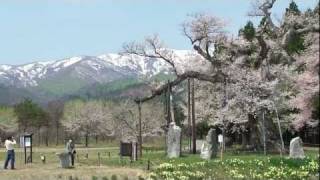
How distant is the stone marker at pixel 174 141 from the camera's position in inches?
1473

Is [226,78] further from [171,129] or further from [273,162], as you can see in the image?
[273,162]

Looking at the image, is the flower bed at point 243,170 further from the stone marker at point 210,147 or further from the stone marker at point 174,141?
the stone marker at point 174,141

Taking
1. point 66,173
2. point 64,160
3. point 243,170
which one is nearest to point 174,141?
point 64,160

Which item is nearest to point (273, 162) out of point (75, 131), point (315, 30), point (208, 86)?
point (315, 30)

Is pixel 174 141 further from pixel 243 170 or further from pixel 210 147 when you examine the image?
pixel 243 170

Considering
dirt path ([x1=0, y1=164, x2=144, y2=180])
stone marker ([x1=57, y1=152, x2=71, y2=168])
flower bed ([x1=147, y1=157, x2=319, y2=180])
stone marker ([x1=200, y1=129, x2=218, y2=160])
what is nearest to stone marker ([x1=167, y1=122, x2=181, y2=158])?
stone marker ([x1=200, y1=129, x2=218, y2=160])

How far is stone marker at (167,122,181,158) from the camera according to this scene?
37406 millimetres

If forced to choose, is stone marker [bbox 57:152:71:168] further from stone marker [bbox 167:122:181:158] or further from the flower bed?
stone marker [bbox 167:122:181:158]

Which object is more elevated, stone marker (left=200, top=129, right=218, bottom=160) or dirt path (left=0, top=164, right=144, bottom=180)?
stone marker (left=200, top=129, right=218, bottom=160)

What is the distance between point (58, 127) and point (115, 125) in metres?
36.6

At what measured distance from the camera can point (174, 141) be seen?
38062 millimetres

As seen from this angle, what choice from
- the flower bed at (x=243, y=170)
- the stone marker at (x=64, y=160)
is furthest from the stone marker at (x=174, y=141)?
the flower bed at (x=243, y=170)

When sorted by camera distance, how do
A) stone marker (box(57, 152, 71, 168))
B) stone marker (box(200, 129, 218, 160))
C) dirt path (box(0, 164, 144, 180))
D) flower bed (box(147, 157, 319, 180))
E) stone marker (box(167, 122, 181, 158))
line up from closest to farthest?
flower bed (box(147, 157, 319, 180)) → dirt path (box(0, 164, 144, 180)) → stone marker (box(57, 152, 71, 168)) → stone marker (box(200, 129, 218, 160)) → stone marker (box(167, 122, 181, 158))

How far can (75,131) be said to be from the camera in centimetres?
11938
